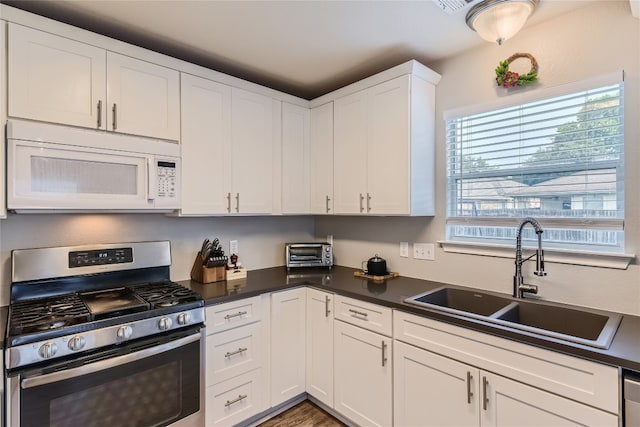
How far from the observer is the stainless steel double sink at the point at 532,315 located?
4.57 feet

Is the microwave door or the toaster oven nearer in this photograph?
the microwave door

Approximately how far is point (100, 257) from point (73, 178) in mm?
523

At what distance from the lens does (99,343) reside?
147 centimetres

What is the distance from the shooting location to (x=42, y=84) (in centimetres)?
161

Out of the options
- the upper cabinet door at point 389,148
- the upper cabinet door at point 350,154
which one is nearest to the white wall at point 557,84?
the upper cabinet door at point 389,148

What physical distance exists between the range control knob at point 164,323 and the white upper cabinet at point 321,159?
1.39m

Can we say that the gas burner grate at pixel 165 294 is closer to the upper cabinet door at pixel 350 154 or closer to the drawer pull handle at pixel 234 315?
the drawer pull handle at pixel 234 315

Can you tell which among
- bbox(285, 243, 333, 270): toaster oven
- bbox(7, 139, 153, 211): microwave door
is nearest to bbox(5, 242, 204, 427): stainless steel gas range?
bbox(7, 139, 153, 211): microwave door

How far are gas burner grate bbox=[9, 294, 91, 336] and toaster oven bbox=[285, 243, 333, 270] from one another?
143 centimetres

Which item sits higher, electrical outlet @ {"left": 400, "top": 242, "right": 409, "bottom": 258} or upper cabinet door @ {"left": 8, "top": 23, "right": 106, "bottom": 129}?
upper cabinet door @ {"left": 8, "top": 23, "right": 106, "bottom": 129}

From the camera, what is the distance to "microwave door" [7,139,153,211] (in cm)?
154

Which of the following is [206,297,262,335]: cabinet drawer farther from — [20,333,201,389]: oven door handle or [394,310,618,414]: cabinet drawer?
[394,310,618,414]: cabinet drawer

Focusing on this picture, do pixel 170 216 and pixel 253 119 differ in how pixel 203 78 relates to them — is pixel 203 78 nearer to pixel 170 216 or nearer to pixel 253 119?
pixel 253 119

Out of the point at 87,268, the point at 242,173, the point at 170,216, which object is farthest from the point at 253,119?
the point at 87,268
